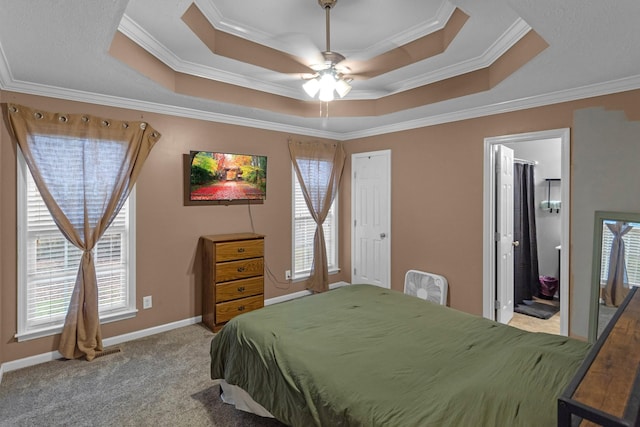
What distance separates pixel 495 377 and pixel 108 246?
11.0 ft

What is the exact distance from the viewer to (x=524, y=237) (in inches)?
179

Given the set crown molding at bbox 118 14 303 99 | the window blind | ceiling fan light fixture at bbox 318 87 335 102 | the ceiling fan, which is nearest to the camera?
crown molding at bbox 118 14 303 99

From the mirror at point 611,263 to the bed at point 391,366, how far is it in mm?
1198

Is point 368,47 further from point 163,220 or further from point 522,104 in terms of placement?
point 163,220

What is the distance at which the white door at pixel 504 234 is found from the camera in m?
3.55

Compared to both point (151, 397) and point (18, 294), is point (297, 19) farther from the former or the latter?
point (18, 294)

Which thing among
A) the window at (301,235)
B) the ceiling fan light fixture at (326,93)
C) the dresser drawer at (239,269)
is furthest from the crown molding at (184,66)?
the dresser drawer at (239,269)

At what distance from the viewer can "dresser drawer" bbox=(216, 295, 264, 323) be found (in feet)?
11.6

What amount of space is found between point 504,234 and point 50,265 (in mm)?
4452

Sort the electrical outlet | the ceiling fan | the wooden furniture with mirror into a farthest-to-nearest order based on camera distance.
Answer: the electrical outlet < the ceiling fan < the wooden furniture with mirror

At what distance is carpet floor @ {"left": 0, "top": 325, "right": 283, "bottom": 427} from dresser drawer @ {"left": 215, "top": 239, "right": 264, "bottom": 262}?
0.92 metres

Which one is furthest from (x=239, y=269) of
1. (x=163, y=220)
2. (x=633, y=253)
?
(x=633, y=253)

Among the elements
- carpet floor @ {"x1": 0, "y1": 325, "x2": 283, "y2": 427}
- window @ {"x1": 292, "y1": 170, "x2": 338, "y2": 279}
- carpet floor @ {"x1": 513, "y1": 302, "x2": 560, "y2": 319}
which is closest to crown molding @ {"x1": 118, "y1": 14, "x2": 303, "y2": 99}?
window @ {"x1": 292, "y1": 170, "x2": 338, "y2": 279}

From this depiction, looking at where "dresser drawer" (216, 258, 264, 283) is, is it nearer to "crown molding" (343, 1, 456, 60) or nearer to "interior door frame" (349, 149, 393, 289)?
"interior door frame" (349, 149, 393, 289)
